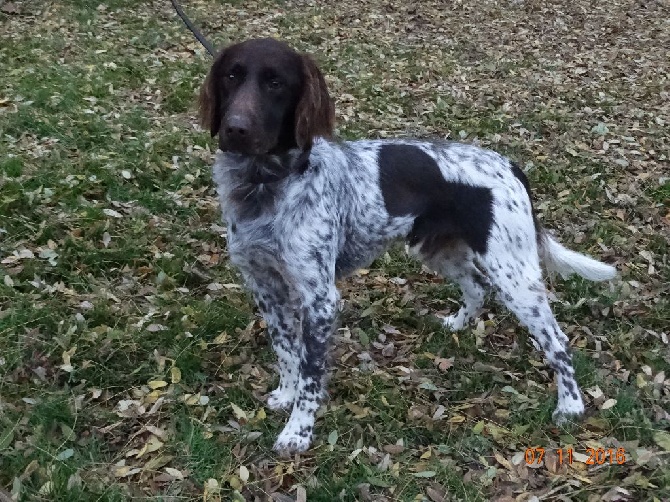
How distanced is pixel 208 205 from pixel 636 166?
4363 mm

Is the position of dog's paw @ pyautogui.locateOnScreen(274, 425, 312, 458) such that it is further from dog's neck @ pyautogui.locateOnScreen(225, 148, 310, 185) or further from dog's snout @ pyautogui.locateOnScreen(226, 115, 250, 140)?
dog's snout @ pyautogui.locateOnScreen(226, 115, 250, 140)

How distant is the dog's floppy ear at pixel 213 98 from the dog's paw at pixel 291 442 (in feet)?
5.51

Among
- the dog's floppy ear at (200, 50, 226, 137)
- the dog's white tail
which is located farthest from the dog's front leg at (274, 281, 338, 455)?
the dog's white tail

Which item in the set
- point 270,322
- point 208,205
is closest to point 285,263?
point 270,322

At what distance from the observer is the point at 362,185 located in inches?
144

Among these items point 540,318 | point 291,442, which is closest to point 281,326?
point 291,442

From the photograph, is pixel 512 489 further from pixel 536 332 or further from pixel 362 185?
pixel 362 185

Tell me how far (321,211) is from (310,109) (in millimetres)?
521

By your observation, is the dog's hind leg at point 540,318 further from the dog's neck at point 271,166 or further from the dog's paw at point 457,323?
the dog's neck at point 271,166

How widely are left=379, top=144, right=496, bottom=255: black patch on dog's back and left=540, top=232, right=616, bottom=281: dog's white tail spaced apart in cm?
59

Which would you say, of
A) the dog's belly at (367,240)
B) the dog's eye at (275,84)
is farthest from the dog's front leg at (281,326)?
the dog's eye at (275,84)

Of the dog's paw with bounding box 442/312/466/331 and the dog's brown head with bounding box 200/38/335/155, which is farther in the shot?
the dog's paw with bounding box 442/312/466/331

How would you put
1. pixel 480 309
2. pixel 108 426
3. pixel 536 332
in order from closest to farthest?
1. pixel 108 426
2. pixel 536 332
3. pixel 480 309

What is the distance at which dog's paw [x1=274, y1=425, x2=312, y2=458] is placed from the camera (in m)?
3.54
